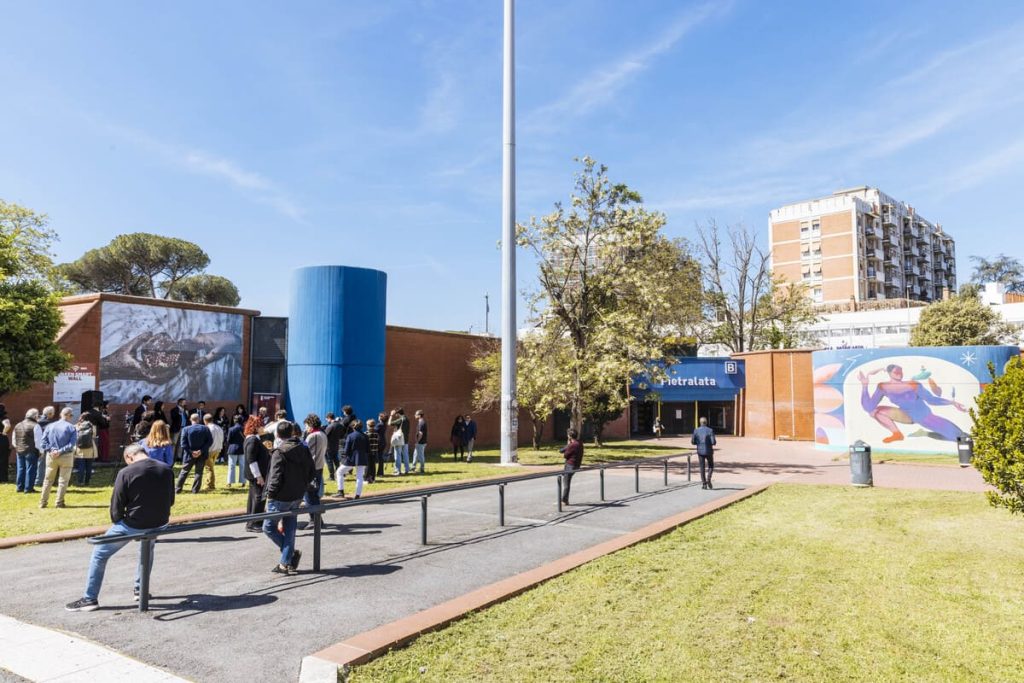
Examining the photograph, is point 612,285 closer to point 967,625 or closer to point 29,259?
point 967,625

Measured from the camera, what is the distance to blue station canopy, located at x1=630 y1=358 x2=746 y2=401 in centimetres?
3800

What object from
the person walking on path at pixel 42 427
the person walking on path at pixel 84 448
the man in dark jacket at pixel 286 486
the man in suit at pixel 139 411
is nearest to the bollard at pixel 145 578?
the man in dark jacket at pixel 286 486

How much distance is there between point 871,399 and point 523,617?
26733mm

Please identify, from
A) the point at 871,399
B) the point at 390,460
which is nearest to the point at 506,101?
the point at 390,460

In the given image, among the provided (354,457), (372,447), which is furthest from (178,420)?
(354,457)

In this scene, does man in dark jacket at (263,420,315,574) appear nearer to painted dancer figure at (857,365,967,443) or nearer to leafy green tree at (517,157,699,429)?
leafy green tree at (517,157,699,429)

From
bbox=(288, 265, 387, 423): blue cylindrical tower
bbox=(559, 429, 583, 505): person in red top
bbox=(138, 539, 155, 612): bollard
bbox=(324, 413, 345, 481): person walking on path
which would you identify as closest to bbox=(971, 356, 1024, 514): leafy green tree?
bbox=(559, 429, 583, 505): person in red top

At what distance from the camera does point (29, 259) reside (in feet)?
70.4

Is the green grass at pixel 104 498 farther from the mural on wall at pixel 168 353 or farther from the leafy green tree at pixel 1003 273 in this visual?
the leafy green tree at pixel 1003 273

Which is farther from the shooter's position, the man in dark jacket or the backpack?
the backpack

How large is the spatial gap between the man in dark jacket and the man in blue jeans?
4.50 feet

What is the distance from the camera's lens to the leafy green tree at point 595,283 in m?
22.9

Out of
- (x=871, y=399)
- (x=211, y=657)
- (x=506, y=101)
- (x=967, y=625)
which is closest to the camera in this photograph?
(x=211, y=657)

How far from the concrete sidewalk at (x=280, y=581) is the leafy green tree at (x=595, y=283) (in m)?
11.2
